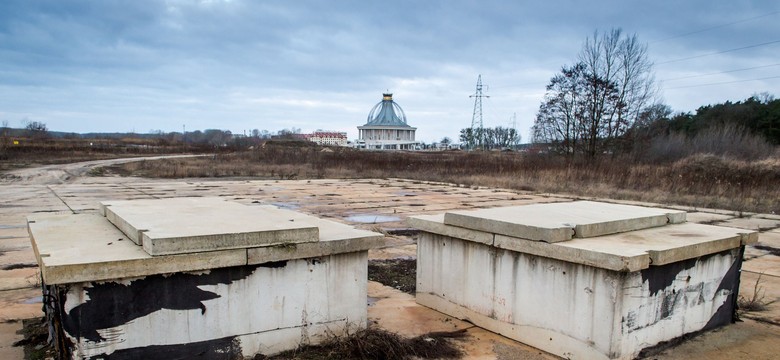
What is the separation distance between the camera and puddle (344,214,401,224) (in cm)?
1038

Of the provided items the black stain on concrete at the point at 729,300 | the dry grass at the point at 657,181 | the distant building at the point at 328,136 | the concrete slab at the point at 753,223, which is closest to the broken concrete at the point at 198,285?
the black stain on concrete at the point at 729,300

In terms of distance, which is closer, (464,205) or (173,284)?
(173,284)

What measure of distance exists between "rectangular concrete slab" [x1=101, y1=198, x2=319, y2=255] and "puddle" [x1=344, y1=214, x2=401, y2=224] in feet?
18.7

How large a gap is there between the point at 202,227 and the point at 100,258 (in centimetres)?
68

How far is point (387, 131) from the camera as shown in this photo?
348 feet

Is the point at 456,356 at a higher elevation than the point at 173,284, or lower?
lower

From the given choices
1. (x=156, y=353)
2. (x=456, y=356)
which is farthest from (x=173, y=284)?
(x=456, y=356)

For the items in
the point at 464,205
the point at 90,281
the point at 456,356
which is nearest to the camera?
the point at 90,281

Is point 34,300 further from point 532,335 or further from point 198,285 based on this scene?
point 532,335

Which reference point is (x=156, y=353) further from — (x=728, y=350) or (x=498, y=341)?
(x=728, y=350)

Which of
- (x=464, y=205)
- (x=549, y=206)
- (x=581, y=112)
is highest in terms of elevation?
(x=581, y=112)

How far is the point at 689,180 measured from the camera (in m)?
19.0

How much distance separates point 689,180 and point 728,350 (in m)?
17.2

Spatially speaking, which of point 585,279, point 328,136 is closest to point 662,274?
point 585,279
